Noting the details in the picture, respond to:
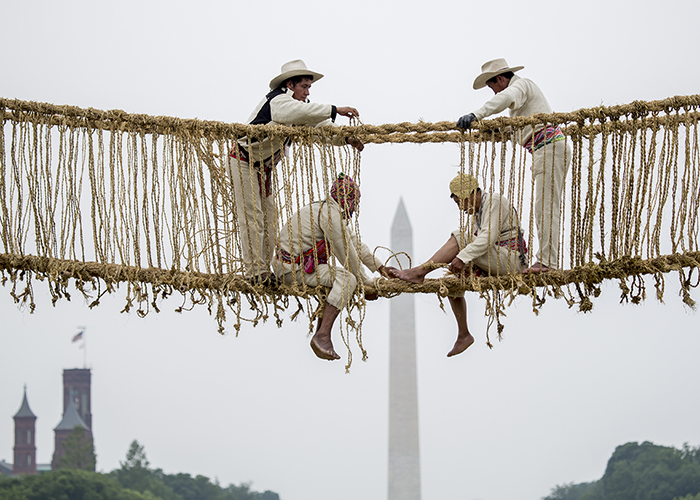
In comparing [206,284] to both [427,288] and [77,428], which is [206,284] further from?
[77,428]

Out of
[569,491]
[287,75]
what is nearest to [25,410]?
[569,491]

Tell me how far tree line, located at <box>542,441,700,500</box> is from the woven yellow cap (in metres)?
41.0

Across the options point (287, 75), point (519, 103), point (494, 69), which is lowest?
point (519, 103)

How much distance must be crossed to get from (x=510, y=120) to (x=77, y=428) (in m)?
53.1

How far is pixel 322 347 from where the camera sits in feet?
28.5

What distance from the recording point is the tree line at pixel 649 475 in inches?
1913

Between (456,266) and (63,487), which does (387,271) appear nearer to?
(456,266)

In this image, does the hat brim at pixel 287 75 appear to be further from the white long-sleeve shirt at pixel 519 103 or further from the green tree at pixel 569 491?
the green tree at pixel 569 491

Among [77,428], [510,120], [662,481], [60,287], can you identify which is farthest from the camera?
[77,428]

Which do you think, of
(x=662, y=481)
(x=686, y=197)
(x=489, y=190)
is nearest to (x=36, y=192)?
(x=489, y=190)

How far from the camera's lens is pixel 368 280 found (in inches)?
345

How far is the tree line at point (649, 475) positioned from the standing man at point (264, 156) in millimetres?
41349

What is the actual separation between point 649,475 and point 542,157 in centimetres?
4421

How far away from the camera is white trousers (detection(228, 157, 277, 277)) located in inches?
343
